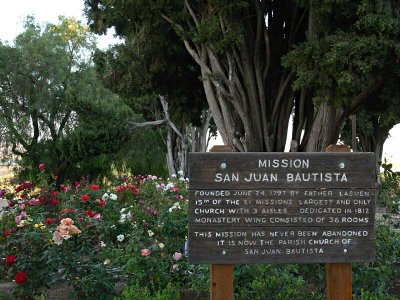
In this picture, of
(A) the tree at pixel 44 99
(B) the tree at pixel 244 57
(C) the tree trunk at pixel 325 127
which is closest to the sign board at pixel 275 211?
(C) the tree trunk at pixel 325 127

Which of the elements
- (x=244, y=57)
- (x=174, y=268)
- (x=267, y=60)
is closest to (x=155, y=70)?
(x=244, y=57)

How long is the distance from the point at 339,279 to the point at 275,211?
708 mm

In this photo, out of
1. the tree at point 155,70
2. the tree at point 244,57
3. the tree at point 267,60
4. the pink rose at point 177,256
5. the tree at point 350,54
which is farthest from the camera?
the tree at point 155,70

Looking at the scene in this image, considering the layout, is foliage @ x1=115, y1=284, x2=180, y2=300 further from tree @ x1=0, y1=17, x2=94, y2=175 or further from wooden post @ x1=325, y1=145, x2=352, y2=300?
tree @ x1=0, y1=17, x2=94, y2=175

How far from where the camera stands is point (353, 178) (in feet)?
12.9

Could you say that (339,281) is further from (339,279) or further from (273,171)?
(273,171)

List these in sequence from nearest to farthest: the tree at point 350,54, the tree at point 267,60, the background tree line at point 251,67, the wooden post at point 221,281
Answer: the wooden post at point 221,281, the tree at point 350,54, the background tree line at point 251,67, the tree at point 267,60

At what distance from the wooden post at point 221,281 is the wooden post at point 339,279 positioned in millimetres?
698

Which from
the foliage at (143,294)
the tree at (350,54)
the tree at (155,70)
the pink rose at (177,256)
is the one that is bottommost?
the foliage at (143,294)

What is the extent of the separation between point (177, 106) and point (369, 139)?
14196 millimetres

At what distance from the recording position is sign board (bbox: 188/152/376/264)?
3822mm

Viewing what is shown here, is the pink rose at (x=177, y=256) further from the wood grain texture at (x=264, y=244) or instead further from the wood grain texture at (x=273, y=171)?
the wood grain texture at (x=273, y=171)

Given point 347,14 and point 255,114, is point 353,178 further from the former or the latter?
point 255,114

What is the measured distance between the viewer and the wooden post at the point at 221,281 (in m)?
3.92
